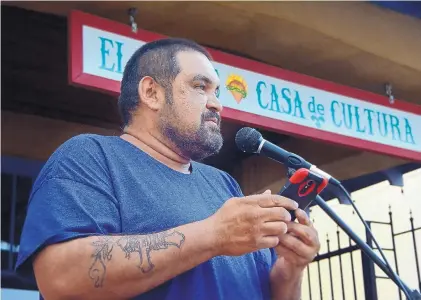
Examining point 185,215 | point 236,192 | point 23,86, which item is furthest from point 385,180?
point 185,215

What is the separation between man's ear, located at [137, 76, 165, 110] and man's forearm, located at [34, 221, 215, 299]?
570mm

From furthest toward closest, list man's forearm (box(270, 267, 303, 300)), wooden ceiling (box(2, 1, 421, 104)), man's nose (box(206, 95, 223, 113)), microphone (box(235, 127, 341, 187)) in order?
wooden ceiling (box(2, 1, 421, 104)) → man's nose (box(206, 95, 223, 113)) → man's forearm (box(270, 267, 303, 300)) → microphone (box(235, 127, 341, 187))

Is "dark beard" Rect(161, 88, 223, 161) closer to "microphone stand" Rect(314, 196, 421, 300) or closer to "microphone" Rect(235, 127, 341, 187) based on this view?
"microphone" Rect(235, 127, 341, 187)

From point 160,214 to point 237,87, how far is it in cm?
223

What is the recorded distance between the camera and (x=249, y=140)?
6.33 ft

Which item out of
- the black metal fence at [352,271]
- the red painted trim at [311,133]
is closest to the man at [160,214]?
the red painted trim at [311,133]

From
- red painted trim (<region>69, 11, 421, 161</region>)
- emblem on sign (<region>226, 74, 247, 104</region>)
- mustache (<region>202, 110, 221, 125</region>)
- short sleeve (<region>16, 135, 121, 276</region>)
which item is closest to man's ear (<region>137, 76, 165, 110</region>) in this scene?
mustache (<region>202, 110, 221, 125</region>)

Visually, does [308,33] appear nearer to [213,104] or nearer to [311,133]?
[311,133]

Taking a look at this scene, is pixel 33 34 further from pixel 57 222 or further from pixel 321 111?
pixel 57 222

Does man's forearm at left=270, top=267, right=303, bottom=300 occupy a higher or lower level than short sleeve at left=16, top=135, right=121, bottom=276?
lower

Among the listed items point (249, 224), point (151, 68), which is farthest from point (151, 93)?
point (249, 224)

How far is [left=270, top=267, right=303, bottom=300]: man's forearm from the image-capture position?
1911mm

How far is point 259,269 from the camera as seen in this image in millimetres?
1965

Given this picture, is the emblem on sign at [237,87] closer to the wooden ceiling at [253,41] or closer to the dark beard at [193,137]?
the wooden ceiling at [253,41]
